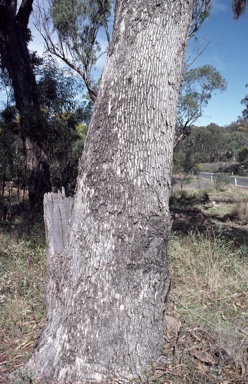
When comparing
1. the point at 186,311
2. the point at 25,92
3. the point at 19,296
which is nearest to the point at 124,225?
the point at 186,311

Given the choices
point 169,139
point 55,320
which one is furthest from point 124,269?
point 169,139

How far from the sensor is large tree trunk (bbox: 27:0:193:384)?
2268 mm

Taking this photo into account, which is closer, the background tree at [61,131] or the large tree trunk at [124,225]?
the large tree trunk at [124,225]

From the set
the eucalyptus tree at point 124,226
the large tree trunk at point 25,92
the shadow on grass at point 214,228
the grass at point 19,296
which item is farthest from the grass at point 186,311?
the large tree trunk at point 25,92

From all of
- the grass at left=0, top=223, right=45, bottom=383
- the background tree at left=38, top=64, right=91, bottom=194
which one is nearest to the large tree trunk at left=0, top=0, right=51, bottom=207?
the background tree at left=38, top=64, right=91, bottom=194

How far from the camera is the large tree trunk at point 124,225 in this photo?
2268 mm

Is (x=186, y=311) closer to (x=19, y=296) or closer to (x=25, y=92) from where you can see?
(x=19, y=296)

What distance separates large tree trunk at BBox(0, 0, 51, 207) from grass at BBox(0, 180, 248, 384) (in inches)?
129

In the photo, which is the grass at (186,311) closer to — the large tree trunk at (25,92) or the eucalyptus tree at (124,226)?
the eucalyptus tree at (124,226)

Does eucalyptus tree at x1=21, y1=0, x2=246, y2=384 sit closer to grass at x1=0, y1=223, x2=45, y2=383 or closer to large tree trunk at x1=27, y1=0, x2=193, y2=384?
large tree trunk at x1=27, y1=0, x2=193, y2=384

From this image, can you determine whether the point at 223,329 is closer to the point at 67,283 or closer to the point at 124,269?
the point at 124,269

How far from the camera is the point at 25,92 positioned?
9117 mm

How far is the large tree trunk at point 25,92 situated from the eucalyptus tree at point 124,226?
600 centimetres

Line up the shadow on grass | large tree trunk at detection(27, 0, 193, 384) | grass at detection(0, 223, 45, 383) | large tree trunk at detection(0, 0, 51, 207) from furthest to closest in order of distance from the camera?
large tree trunk at detection(0, 0, 51, 207)
the shadow on grass
grass at detection(0, 223, 45, 383)
large tree trunk at detection(27, 0, 193, 384)
